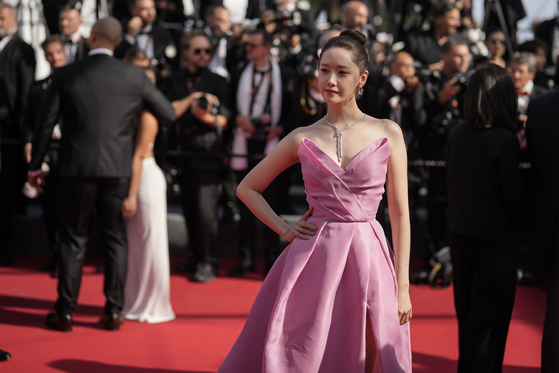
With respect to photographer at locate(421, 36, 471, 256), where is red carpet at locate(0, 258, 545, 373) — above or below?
below

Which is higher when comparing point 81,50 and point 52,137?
point 81,50

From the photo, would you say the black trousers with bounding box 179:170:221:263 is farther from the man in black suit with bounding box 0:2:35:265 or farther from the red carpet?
the man in black suit with bounding box 0:2:35:265

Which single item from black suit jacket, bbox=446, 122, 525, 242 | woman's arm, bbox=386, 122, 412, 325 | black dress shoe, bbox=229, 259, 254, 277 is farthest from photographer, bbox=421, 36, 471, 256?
woman's arm, bbox=386, 122, 412, 325

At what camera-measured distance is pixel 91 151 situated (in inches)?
159

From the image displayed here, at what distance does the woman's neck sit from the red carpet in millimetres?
1874

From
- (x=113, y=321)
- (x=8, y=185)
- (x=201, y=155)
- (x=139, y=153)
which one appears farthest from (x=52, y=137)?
(x=113, y=321)

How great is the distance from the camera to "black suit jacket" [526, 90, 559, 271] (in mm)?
2916

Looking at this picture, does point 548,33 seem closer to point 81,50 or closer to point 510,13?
point 510,13

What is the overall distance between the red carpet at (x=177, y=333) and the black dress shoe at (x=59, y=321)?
0.19ft

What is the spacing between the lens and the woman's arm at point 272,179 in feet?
8.04

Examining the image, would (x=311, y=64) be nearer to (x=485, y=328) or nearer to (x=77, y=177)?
(x=77, y=177)

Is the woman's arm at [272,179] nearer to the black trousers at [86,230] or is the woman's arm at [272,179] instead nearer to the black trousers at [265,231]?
the black trousers at [86,230]

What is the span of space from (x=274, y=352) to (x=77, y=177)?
2327 mm

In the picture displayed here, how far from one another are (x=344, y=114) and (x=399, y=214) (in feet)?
1.50
